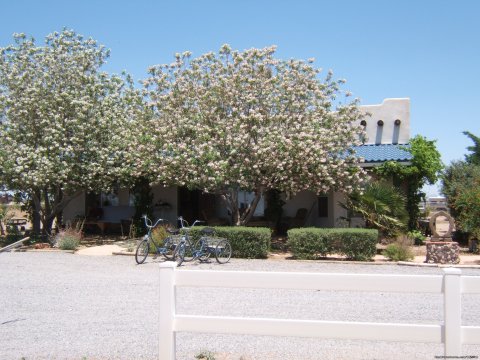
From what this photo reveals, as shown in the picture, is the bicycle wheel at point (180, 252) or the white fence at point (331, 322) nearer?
the white fence at point (331, 322)

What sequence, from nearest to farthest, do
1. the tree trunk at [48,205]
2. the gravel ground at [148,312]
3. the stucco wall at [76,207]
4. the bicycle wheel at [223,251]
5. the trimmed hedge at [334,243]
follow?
1. the gravel ground at [148,312]
2. the bicycle wheel at [223,251]
3. the trimmed hedge at [334,243]
4. the tree trunk at [48,205]
5. the stucco wall at [76,207]

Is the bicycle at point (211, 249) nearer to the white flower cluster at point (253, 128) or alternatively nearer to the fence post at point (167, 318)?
the white flower cluster at point (253, 128)

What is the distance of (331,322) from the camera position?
4.53 m

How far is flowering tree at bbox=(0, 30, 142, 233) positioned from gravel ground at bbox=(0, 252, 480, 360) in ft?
16.9

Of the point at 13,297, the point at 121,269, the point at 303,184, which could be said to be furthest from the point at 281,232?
the point at 13,297

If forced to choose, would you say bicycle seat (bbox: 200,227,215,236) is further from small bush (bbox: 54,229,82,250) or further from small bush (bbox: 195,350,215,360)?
small bush (bbox: 195,350,215,360)

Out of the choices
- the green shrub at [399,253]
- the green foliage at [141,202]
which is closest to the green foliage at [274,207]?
the green foliage at [141,202]

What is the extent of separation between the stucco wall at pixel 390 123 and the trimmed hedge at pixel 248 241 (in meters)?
7.96

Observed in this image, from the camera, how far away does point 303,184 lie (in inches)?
644

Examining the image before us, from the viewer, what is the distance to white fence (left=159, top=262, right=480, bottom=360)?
14.5ft

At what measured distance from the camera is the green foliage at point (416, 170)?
60.3ft

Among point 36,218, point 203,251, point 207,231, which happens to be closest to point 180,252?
point 203,251

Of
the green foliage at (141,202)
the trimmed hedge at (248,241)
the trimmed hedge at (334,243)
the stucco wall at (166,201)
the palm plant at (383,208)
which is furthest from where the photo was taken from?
the stucco wall at (166,201)

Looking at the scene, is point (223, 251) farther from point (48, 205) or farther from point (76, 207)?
point (76, 207)
